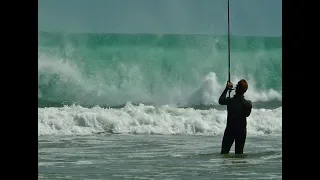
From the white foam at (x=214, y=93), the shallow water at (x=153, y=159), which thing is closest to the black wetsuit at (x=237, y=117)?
the shallow water at (x=153, y=159)

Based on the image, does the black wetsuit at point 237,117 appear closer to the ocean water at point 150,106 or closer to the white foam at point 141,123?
the ocean water at point 150,106

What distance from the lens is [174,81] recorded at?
35.6 m

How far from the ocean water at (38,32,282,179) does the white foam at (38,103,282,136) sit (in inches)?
1.0

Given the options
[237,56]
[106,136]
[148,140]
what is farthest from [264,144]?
[237,56]

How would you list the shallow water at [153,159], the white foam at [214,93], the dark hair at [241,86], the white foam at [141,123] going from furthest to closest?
the white foam at [214,93]
the white foam at [141,123]
the dark hair at [241,86]
the shallow water at [153,159]

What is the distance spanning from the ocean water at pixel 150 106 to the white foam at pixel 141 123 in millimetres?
26

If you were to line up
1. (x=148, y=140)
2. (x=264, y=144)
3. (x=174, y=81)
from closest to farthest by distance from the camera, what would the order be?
1. (x=264, y=144)
2. (x=148, y=140)
3. (x=174, y=81)

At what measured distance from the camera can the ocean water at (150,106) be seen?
10875mm

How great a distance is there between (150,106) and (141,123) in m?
2.48

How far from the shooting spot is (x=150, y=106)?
869 inches

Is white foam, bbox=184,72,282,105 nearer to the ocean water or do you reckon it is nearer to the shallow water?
the ocean water
